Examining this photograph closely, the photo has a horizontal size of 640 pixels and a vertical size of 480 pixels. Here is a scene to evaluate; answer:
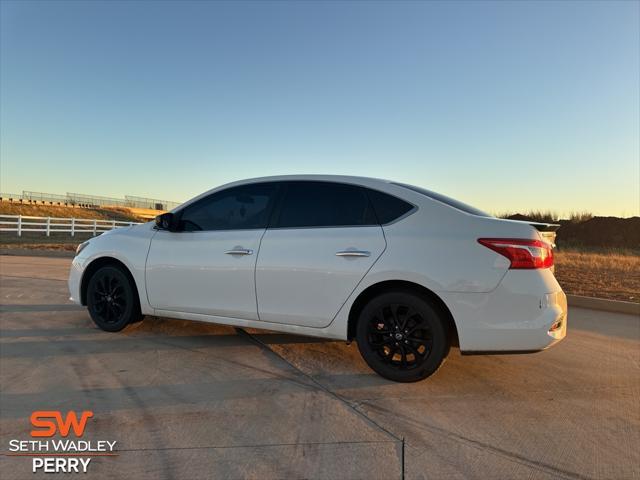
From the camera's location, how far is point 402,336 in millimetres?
3451

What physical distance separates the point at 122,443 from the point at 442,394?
7.36 ft

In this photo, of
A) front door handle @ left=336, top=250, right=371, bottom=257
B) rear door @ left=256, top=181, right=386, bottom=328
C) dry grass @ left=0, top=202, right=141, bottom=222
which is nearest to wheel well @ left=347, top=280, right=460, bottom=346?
rear door @ left=256, top=181, right=386, bottom=328

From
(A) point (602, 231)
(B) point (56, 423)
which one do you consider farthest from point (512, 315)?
(A) point (602, 231)

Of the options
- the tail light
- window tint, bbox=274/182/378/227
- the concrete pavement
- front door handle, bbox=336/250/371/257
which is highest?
window tint, bbox=274/182/378/227

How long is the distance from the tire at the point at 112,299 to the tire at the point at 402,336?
8.54 ft

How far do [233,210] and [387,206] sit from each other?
1.59 m

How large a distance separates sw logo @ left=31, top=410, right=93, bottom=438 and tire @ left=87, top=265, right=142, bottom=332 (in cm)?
188

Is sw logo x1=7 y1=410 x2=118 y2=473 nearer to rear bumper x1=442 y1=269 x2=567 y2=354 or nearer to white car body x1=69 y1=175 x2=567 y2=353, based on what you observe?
white car body x1=69 y1=175 x2=567 y2=353

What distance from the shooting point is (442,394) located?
3.37 metres

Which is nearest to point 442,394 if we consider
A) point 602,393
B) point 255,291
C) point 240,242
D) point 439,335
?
point 439,335

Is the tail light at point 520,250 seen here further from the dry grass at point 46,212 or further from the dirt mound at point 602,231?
the dry grass at point 46,212

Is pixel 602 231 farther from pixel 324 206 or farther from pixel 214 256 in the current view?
pixel 214 256

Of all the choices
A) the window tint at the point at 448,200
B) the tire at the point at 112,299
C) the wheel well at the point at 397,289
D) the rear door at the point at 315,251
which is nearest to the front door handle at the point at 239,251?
the rear door at the point at 315,251

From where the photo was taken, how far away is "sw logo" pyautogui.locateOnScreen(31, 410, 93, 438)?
2.67 m
